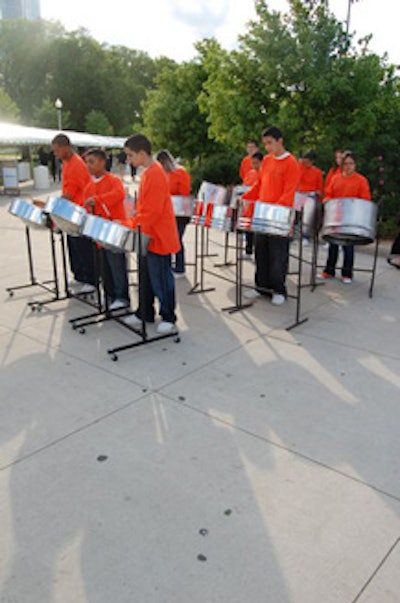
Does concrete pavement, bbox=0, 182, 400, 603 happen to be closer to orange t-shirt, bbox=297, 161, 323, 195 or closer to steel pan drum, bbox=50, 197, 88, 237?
steel pan drum, bbox=50, 197, 88, 237

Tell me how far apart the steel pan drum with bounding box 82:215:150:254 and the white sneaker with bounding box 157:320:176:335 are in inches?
26.0

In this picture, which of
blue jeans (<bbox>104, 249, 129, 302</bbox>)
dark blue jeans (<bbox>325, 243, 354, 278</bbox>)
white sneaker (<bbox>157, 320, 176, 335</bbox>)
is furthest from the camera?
dark blue jeans (<bbox>325, 243, 354, 278</bbox>)

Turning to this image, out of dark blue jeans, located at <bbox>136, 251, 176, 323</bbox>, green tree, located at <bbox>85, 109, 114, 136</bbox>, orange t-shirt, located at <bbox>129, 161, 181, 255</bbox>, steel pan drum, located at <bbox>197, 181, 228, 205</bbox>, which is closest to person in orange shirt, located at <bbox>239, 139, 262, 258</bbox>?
Result: steel pan drum, located at <bbox>197, 181, 228, 205</bbox>

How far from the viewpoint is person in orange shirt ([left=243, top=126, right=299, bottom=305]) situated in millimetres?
3684

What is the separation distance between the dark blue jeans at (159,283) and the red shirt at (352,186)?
1816 millimetres

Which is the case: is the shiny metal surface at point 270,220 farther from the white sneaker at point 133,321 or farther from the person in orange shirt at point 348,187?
the person in orange shirt at point 348,187

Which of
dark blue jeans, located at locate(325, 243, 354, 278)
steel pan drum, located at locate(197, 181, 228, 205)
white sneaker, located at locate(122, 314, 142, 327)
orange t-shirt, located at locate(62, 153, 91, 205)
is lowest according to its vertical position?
white sneaker, located at locate(122, 314, 142, 327)

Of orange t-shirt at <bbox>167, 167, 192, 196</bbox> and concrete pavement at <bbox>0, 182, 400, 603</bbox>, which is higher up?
orange t-shirt at <bbox>167, 167, 192, 196</bbox>

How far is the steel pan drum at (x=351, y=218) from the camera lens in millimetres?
3943

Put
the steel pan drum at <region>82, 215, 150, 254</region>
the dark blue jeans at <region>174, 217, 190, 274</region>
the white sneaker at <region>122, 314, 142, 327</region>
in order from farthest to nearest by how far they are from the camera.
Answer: the dark blue jeans at <region>174, 217, 190, 274</region>
the white sneaker at <region>122, 314, 142, 327</region>
the steel pan drum at <region>82, 215, 150, 254</region>

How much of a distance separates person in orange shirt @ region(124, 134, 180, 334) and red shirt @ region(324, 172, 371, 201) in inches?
71.8

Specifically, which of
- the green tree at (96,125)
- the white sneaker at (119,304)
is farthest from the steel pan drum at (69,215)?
the green tree at (96,125)

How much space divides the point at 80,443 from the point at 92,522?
497 mm

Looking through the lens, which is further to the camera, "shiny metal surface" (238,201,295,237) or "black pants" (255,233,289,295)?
"black pants" (255,233,289,295)
